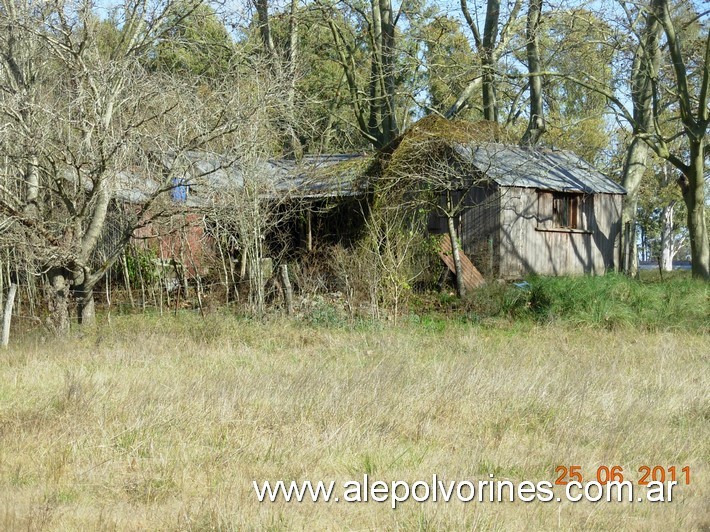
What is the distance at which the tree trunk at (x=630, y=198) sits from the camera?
83.1 feet

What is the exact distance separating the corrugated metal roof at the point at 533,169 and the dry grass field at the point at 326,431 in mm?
10252

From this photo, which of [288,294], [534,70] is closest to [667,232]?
[534,70]

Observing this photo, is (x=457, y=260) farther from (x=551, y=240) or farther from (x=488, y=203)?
(x=551, y=240)

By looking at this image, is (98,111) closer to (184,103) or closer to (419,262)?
(184,103)

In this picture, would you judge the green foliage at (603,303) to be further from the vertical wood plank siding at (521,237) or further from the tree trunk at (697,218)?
the vertical wood plank siding at (521,237)

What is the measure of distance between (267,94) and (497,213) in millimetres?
10251

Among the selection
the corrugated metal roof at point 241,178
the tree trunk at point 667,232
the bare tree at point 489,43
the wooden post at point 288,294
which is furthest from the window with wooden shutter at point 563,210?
the tree trunk at point 667,232

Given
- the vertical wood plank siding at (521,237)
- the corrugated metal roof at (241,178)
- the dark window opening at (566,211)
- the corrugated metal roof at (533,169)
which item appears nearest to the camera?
the corrugated metal roof at (241,178)

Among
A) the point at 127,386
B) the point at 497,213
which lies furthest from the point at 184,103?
the point at 497,213

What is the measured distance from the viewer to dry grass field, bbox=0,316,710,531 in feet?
17.3

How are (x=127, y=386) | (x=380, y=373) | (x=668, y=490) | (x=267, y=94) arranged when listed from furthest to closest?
(x=267, y=94) → (x=380, y=373) → (x=127, y=386) → (x=668, y=490)

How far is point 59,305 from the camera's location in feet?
42.9

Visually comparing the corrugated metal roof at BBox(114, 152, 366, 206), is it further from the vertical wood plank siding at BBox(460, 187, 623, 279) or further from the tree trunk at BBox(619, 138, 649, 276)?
the tree trunk at BBox(619, 138, 649, 276)

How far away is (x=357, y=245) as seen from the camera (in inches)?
797
